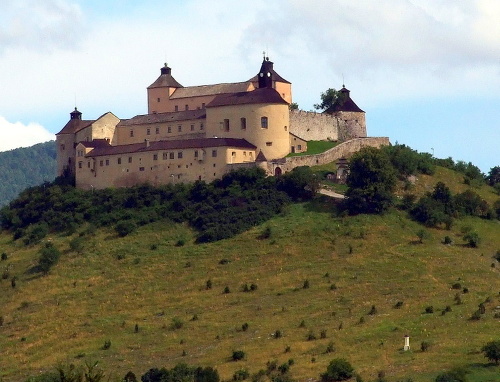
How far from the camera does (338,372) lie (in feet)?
229

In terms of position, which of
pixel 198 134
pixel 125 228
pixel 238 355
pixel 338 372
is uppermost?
pixel 198 134

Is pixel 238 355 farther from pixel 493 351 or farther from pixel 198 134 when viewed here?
pixel 198 134

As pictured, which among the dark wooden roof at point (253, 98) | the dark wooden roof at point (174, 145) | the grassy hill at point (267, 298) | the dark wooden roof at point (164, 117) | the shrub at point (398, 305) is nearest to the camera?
the grassy hill at point (267, 298)

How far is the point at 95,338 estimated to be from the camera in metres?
83.2

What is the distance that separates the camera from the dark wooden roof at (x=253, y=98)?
10525cm

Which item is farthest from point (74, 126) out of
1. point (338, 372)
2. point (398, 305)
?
point (338, 372)

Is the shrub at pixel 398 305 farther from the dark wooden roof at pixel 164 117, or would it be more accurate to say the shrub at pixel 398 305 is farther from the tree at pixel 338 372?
the dark wooden roof at pixel 164 117

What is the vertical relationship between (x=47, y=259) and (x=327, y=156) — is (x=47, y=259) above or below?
below

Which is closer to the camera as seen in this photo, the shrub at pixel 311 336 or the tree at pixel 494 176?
the shrub at pixel 311 336

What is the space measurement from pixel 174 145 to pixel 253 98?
265 inches

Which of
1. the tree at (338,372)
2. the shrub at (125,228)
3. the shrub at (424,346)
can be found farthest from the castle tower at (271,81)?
the tree at (338,372)

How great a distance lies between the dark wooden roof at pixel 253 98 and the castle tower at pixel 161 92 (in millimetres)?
6791

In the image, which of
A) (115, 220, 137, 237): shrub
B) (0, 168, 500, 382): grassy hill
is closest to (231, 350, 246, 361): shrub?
(0, 168, 500, 382): grassy hill

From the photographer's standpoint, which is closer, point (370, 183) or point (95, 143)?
point (370, 183)
